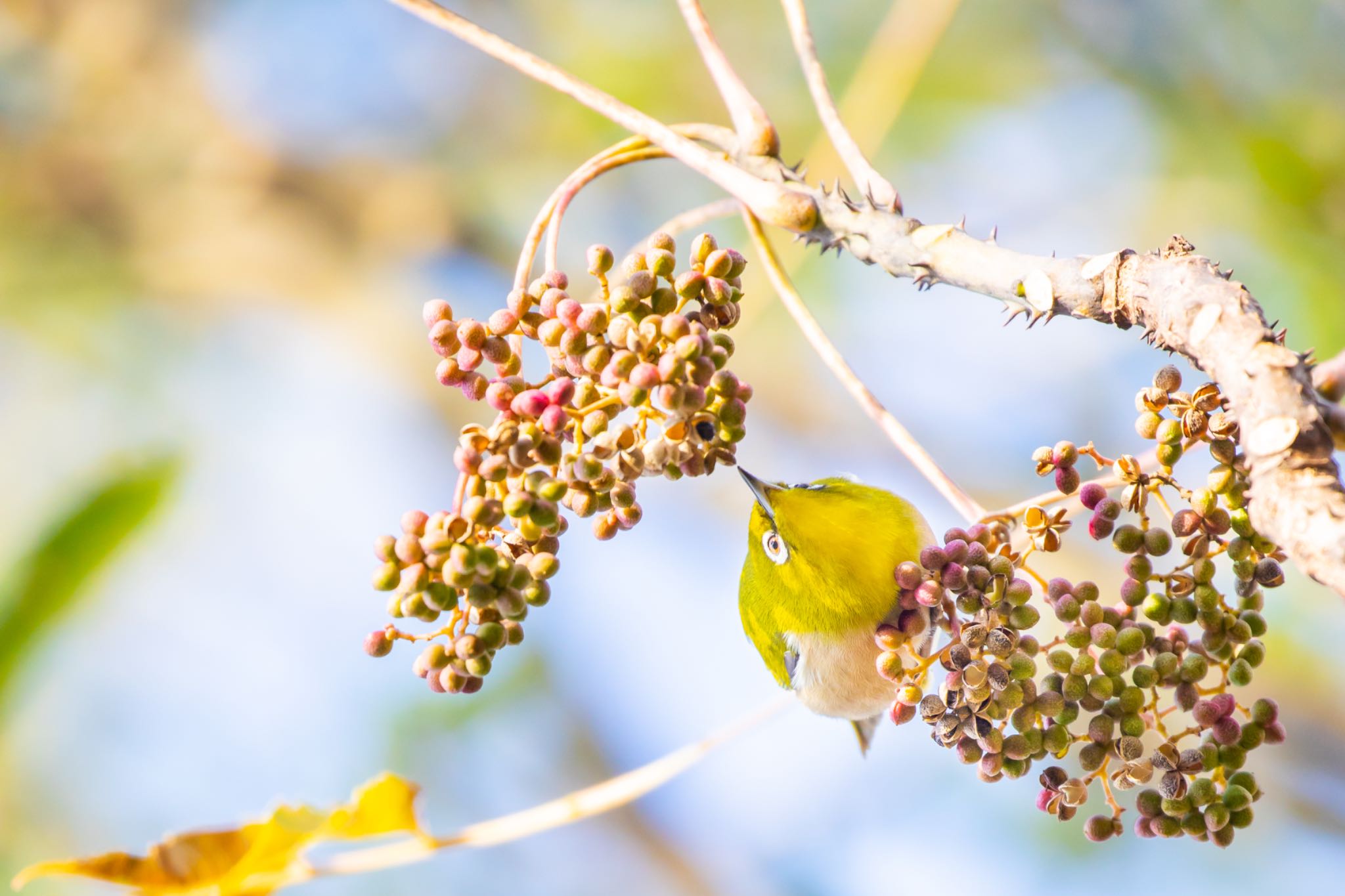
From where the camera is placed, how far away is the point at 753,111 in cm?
115

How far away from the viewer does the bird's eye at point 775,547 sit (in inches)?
69.4

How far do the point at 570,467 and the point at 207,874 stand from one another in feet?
2.47

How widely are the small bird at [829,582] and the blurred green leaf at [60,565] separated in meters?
1.07

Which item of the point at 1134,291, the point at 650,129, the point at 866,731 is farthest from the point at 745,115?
the point at 866,731

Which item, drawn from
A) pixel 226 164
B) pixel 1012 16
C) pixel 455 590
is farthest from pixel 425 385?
pixel 455 590

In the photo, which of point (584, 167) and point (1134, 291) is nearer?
point (1134, 291)

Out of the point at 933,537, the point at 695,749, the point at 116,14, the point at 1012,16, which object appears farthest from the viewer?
the point at 116,14

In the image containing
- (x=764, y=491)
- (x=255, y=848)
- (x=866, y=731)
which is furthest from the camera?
(x=866, y=731)

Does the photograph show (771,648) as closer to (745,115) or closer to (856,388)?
(856,388)

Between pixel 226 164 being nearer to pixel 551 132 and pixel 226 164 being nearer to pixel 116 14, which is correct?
pixel 116 14

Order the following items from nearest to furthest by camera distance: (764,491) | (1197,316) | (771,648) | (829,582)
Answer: (1197,316) → (829,582) → (764,491) → (771,648)

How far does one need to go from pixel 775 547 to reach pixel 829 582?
0.18m

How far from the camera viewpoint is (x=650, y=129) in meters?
1.15

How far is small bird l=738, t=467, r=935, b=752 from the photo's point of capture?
1.57 meters
